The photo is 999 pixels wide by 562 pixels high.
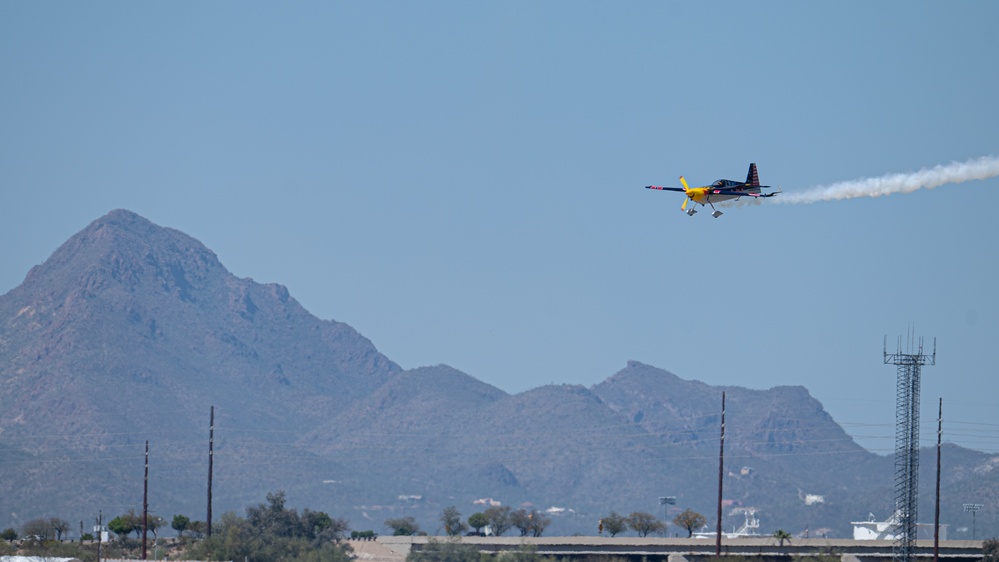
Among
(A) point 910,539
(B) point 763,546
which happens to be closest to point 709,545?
(B) point 763,546

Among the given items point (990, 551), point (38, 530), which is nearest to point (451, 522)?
point (38, 530)

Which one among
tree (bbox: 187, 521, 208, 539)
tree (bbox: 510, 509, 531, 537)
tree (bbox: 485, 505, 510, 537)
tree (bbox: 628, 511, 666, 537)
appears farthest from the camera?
tree (bbox: 485, 505, 510, 537)

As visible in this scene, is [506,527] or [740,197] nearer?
[740,197]

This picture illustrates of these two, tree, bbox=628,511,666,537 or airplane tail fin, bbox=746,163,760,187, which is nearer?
airplane tail fin, bbox=746,163,760,187

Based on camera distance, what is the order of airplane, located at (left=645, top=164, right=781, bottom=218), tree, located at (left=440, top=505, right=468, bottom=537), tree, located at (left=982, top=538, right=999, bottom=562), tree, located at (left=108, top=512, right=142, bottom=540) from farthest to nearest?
1. tree, located at (left=440, top=505, right=468, bottom=537)
2. tree, located at (left=108, top=512, right=142, bottom=540)
3. tree, located at (left=982, top=538, right=999, bottom=562)
4. airplane, located at (left=645, top=164, right=781, bottom=218)

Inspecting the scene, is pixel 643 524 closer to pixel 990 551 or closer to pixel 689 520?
pixel 689 520

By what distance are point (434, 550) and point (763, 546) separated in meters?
25.5

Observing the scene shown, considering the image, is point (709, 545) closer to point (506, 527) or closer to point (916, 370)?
point (916, 370)

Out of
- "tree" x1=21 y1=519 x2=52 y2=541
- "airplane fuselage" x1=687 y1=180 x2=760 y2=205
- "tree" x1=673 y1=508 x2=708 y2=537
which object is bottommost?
"tree" x1=21 y1=519 x2=52 y2=541

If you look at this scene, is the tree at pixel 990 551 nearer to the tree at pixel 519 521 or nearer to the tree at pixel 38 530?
the tree at pixel 519 521

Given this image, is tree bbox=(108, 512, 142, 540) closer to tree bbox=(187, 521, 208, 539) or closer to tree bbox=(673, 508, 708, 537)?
tree bbox=(187, 521, 208, 539)

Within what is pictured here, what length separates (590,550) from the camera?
124 m

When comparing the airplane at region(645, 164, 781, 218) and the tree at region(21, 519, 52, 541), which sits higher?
the airplane at region(645, 164, 781, 218)

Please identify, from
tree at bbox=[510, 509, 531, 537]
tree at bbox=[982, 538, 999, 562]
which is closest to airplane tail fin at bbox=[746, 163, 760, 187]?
tree at bbox=[982, 538, 999, 562]
